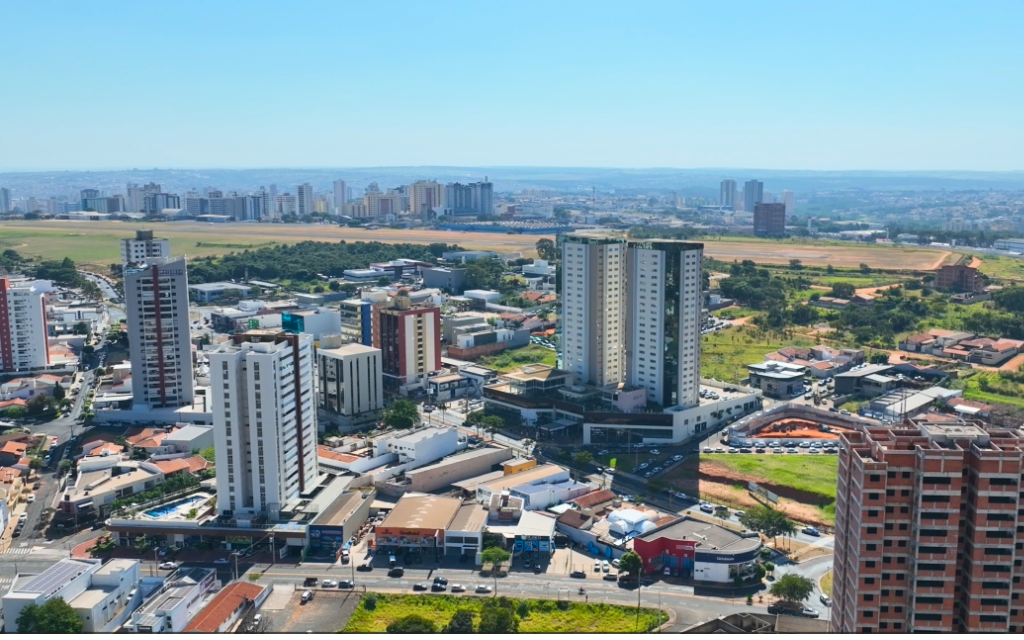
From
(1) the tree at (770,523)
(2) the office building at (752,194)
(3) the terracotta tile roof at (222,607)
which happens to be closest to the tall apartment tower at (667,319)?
(1) the tree at (770,523)

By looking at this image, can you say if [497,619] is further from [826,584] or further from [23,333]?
[23,333]

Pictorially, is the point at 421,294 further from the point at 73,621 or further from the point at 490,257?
the point at 73,621

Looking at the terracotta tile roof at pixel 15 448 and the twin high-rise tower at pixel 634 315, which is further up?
the twin high-rise tower at pixel 634 315

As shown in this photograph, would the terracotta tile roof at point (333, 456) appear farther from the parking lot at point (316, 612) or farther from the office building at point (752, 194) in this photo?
the office building at point (752, 194)

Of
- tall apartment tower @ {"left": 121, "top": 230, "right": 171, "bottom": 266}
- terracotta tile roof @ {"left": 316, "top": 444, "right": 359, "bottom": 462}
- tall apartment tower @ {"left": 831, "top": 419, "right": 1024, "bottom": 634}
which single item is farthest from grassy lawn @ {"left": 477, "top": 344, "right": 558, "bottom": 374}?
tall apartment tower @ {"left": 831, "top": 419, "right": 1024, "bottom": 634}

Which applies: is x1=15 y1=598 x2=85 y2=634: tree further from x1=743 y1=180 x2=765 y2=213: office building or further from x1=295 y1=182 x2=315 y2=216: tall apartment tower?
x1=743 y1=180 x2=765 y2=213: office building

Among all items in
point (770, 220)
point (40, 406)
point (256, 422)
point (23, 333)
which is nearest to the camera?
point (256, 422)

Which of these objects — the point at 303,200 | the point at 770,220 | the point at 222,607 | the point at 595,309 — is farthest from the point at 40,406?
the point at 303,200
